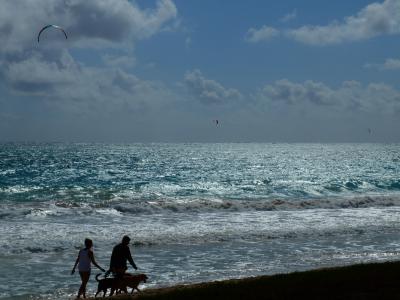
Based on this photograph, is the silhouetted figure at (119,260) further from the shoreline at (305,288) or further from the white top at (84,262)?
the shoreline at (305,288)

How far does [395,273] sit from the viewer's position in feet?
45.3

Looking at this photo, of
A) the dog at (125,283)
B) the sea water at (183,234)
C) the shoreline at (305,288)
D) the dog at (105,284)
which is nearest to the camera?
the shoreline at (305,288)

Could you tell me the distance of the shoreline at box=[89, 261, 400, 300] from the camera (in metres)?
11.8

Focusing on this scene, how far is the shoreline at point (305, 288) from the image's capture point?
11781 mm

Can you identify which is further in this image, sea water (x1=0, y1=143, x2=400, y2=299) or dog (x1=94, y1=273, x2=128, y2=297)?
sea water (x1=0, y1=143, x2=400, y2=299)

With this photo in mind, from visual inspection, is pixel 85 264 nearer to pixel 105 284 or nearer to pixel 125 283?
pixel 105 284

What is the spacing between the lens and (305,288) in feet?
40.6

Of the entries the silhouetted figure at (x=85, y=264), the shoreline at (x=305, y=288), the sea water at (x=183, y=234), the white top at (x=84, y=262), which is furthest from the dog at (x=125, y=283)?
the sea water at (x=183, y=234)

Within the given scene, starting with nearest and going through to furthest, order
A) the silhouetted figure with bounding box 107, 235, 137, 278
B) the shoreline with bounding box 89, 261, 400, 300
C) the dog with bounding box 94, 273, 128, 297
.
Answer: the shoreline with bounding box 89, 261, 400, 300
the dog with bounding box 94, 273, 128, 297
the silhouetted figure with bounding box 107, 235, 137, 278

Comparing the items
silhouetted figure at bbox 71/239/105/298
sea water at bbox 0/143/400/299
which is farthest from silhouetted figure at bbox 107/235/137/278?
sea water at bbox 0/143/400/299

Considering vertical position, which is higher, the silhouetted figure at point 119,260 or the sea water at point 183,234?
the silhouetted figure at point 119,260

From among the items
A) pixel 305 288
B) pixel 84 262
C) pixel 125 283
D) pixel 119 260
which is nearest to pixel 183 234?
pixel 119 260

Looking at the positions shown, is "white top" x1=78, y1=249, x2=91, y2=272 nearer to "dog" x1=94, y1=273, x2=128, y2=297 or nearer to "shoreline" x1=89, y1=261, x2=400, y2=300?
"dog" x1=94, y1=273, x2=128, y2=297

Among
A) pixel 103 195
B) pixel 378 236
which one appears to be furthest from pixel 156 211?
pixel 378 236
